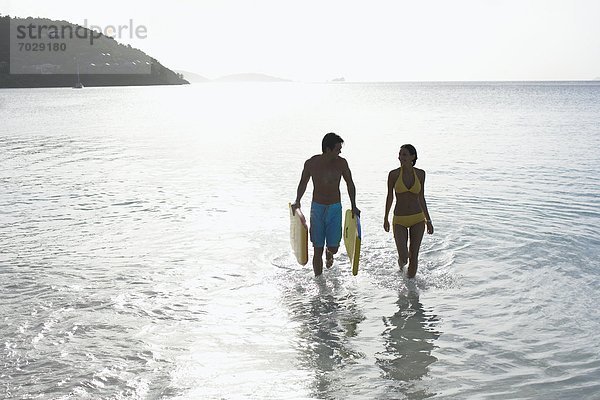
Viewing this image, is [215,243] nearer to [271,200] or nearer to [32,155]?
[271,200]

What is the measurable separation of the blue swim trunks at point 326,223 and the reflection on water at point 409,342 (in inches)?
47.7

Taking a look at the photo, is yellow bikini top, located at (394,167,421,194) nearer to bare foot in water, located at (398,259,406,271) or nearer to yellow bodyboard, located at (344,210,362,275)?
yellow bodyboard, located at (344,210,362,275)

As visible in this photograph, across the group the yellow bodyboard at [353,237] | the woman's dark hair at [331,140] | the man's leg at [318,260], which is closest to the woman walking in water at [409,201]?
the yellow bodyboard at [353,237]

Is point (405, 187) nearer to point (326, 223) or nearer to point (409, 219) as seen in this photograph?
point (409, 219)

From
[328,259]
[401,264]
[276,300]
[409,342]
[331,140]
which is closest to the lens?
[409,342]

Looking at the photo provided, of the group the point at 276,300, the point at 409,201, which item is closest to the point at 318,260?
the point at 276,300

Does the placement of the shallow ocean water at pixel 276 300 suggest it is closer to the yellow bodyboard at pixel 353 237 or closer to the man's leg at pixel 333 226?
the yellow bodyboard at pixel 353 237

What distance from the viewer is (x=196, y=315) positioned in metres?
7.21

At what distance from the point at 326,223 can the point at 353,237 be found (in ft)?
1.31

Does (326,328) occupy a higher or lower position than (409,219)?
lower

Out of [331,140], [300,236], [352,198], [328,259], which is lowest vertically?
[328,259]

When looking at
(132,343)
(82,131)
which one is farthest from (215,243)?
(82,131)

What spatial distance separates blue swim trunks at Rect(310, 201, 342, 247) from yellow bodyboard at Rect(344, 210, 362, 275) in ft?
0.64

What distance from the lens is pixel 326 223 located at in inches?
329
